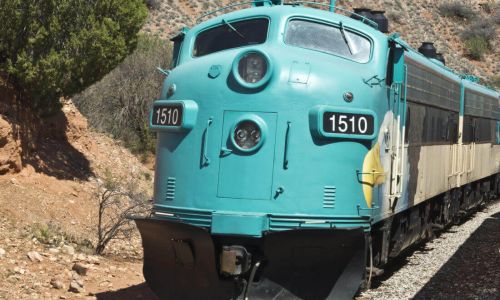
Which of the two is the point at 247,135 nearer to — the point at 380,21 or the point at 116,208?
the point at 380,21

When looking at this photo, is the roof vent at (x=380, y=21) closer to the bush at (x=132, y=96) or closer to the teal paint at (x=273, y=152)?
the teal paint at (x=273, y=152)

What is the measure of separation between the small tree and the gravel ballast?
349cm

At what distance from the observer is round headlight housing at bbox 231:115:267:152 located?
6.42 m

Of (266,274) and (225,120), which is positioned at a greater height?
(225,120)

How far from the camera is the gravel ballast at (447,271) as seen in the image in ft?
29.9

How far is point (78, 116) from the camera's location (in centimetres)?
1551

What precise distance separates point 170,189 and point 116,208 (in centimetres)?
698

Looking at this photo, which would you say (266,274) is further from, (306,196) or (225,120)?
(225,120)

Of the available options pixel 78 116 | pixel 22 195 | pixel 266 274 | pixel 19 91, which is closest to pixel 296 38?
pixel 266 274

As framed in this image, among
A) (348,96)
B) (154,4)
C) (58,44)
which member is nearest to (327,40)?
A: (348,96)

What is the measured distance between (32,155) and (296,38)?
7735 millimetres

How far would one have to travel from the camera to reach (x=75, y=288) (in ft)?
26.8

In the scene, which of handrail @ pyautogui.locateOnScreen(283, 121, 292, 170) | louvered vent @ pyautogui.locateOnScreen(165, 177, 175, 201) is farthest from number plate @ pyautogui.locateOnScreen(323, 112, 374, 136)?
louvered vent @ pyautogui.locateOnScreen(165, 177, 175, 201)

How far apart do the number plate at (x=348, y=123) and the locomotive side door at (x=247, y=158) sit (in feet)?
1.58
